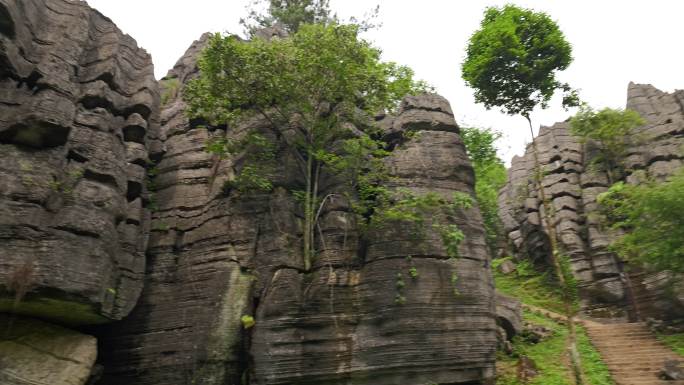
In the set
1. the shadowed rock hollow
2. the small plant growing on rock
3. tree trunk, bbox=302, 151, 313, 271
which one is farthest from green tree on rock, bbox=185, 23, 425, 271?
the small plant growing on rock

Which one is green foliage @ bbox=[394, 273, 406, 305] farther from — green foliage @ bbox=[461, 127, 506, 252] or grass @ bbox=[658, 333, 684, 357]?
green foliage @ bbox=[461, 127, 506, 252]

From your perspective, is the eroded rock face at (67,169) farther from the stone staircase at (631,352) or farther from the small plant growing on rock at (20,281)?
the stone staircase at (631,352)

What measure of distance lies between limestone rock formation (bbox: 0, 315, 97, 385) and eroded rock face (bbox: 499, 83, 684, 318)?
19.6 meters

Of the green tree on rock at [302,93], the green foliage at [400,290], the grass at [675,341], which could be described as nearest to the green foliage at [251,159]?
the green tree on rock at [302,93]

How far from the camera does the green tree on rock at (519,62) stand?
1612 cm

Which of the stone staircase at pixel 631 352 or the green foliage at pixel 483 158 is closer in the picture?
the stone staircase at pixel 631 352

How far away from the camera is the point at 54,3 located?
14.0m

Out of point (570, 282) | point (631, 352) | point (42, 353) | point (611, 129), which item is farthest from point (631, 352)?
point (42, 353)

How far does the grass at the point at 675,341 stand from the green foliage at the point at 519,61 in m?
8.81

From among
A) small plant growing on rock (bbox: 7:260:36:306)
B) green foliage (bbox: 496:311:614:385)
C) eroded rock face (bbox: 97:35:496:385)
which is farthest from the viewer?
green foliage (bbox: 496:311:614:385)

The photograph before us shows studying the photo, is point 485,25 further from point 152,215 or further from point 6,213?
point 6,213

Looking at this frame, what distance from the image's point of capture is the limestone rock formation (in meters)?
9.16

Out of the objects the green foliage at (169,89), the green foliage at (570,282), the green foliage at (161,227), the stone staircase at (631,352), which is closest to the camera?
the green foliage at (161,227)

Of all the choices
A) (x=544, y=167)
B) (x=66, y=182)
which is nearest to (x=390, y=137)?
(x=66, y=182)
